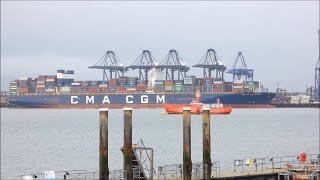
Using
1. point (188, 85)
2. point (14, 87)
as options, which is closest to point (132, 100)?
point (188, 85)

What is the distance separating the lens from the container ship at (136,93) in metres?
173

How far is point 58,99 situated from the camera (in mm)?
184250

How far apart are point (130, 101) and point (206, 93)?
20.5 metres

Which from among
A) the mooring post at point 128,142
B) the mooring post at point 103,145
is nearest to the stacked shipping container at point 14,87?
the mooring post at point 128,142

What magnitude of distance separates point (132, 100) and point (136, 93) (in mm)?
2139

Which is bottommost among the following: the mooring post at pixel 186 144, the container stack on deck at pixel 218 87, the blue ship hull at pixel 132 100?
the mooring post at pixel 186 144

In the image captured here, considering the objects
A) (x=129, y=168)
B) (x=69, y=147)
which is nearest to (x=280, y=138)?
(x=69, y=147)

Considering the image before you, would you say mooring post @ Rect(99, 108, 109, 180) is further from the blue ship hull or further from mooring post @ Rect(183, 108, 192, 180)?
the blue ship hull

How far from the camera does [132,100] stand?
176625mm

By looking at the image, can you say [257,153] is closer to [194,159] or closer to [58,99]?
[194,159]

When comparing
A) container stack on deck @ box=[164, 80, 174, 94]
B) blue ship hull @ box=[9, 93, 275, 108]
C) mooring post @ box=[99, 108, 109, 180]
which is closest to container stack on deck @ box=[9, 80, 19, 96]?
blue ship hull @ box=[9, 93, 275, 108]

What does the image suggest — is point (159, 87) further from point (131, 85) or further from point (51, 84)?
point (51, 84)

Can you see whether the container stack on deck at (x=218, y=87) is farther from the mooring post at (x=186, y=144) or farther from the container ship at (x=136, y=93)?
the mooring post at (x=186, y=144)

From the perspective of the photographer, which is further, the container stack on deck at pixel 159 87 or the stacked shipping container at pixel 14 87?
the stacked shipping container at pixel 14 87
